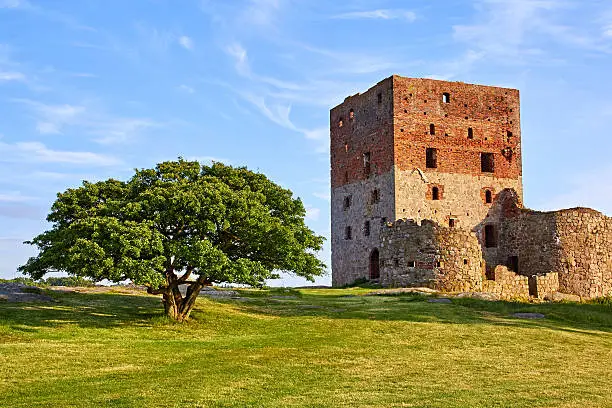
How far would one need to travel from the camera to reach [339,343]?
19594 millimetres

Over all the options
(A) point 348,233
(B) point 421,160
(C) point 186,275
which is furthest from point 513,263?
(C) point 186,275

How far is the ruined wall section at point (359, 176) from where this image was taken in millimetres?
46281

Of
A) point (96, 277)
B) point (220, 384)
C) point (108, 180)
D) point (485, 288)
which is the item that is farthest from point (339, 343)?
point (485, 288)

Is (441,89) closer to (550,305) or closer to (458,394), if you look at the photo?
(550,305)

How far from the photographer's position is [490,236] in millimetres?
48000

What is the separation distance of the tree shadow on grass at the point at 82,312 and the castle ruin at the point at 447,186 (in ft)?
54.3

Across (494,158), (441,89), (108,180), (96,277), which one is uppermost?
(441,89)

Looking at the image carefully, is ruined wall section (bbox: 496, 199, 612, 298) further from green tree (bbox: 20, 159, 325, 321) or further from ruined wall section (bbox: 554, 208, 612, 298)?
green tree (bbox: 20, 159, 325, 321)

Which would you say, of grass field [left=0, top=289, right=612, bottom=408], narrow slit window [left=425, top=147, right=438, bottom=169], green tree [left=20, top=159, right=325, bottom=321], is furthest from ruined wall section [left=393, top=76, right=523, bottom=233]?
green tree [left=20, top=159, right=325, bottom=321]

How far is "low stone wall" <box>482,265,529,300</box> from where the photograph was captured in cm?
3588

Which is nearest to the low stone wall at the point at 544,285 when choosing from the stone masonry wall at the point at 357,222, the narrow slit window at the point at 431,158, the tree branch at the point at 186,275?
the stone masonry wall at the point at 357,222

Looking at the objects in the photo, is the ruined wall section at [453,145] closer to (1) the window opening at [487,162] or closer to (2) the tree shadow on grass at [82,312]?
(1) the window opening at [487,162]

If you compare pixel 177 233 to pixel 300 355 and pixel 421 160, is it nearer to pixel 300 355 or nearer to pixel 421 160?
pixel 300 355

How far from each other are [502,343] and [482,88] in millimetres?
32225
